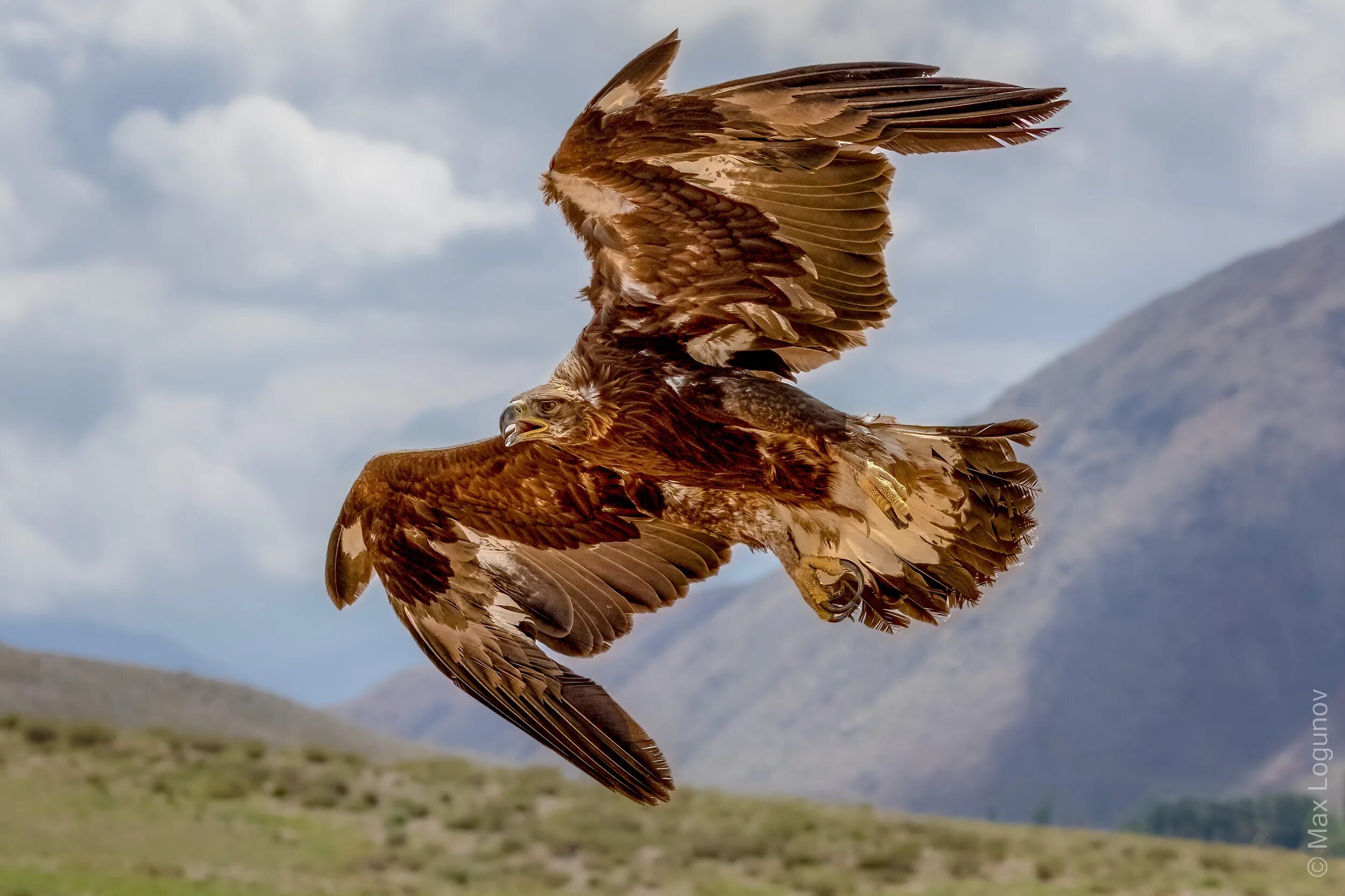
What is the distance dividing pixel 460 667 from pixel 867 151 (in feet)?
11.0

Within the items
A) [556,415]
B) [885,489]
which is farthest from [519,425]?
[885,489]

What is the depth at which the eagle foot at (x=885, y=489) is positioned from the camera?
18.3ft

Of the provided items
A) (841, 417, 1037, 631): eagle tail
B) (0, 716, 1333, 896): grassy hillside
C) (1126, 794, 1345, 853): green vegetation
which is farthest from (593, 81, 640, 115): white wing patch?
(1126, 794, 1345, 853): green vegetation

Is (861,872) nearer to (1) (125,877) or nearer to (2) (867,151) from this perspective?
(1) (125,877)

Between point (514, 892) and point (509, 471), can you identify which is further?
point (514, 892)

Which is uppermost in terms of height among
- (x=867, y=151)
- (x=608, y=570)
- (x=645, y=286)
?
(x=867, y=151)

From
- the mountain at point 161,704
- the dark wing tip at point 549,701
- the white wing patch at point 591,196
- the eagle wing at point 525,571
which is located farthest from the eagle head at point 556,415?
the mountain at point 161,704

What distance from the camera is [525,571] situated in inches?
285

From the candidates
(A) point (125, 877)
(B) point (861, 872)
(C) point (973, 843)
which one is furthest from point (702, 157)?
(C) point (973, 843)

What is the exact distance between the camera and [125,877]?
19.5 m

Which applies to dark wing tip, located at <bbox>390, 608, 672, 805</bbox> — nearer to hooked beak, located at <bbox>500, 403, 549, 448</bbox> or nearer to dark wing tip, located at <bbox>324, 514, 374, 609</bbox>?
dark wing tip, located at <bbox>324, 514, 374, 609</bbox>

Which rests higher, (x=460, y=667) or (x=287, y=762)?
(x=287, y=762)

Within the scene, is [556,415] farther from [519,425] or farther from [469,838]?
[469,838]

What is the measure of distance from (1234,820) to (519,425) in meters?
40.0
